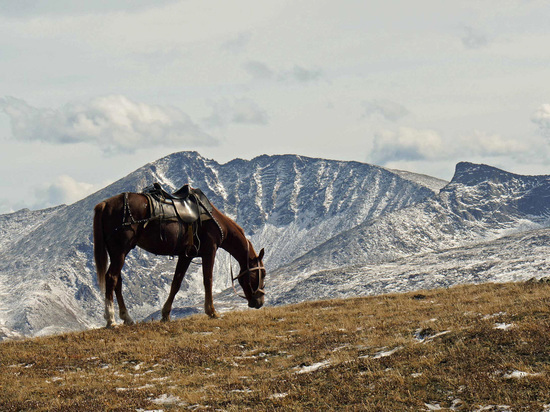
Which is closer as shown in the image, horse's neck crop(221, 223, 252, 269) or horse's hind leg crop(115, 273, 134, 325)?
horse's hind leg crop(115, 273, 134, 325)

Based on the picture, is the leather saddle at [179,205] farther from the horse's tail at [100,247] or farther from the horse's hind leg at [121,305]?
the horse's hind leg at [121,305]

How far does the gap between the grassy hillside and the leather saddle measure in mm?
4019

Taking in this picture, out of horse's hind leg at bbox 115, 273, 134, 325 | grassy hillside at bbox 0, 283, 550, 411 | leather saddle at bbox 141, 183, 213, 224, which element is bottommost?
grassy hillside at bbox 0, 283, 550, 411

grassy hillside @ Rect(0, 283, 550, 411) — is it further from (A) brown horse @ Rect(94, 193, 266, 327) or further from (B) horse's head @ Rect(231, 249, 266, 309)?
(A) brown horse @ Rect(94, 193, 266, 327)

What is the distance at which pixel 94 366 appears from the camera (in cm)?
1906

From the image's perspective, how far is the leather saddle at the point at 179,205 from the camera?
23922mm

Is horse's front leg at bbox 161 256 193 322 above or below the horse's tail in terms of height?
below

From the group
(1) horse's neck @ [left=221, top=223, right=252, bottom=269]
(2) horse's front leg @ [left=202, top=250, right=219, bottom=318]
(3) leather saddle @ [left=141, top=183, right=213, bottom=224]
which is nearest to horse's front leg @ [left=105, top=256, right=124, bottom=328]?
(3) leather saddle @ [left=141, top=183, right=213, bottom=224]

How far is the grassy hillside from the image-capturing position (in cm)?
1413

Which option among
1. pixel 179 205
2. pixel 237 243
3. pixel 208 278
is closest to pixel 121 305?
pixel 208 278

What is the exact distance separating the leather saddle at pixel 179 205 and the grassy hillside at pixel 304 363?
4019mm

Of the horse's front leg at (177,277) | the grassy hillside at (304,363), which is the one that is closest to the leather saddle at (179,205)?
the horse's front leg at (177,277)

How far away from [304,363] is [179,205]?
9.14 metres

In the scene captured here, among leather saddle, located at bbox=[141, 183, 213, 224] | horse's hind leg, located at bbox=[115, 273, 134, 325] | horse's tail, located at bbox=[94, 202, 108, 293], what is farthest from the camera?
horse's hind leg, located at bbox=[115, 273, 134, 325]
